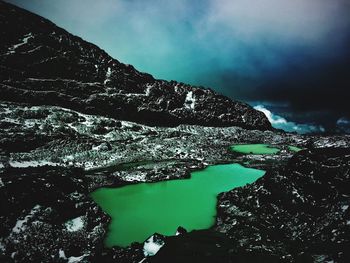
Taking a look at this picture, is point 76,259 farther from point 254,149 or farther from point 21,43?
point 21,43

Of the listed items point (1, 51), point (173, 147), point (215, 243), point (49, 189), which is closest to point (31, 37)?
point (1, 51)

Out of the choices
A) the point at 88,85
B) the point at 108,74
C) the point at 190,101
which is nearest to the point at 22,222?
the point at 88,85

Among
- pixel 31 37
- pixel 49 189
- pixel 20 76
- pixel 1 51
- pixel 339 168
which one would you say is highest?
pixel 31 37

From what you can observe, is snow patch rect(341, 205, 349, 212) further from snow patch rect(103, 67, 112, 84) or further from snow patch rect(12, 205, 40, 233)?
snow patch rect(103, 67, 112, 84)

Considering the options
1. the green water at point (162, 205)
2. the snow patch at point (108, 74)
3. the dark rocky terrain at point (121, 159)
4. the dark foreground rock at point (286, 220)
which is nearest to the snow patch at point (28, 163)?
the dark rocky terrain at point (121, 159)

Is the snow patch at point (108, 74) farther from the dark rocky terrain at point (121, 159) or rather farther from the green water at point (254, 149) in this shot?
the green water at point (254, 149)

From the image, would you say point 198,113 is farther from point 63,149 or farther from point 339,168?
point 339,168

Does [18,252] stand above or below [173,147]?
below
